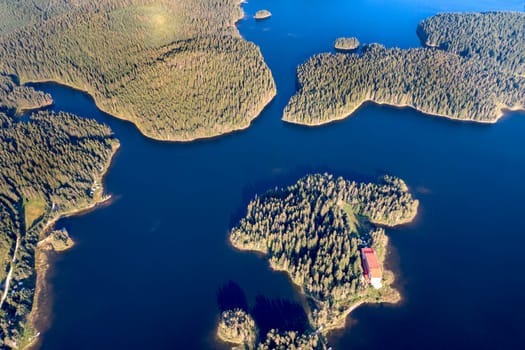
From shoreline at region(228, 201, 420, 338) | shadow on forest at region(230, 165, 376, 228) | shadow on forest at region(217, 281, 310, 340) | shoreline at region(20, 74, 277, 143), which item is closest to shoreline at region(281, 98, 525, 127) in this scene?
shoreline at region(20, 74, 277, 143)

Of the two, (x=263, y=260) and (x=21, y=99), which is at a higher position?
(x=21, y=99)

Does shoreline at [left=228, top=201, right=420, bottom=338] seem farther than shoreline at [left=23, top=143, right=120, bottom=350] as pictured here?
No

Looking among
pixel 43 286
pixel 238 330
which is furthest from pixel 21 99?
pixel 238 330

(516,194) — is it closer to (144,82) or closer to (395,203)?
(395,203)

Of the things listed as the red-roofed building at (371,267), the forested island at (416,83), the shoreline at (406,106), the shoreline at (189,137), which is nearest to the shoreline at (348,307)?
the red-roofed building at (371,267)

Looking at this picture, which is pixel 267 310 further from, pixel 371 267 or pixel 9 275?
pixel 9 275

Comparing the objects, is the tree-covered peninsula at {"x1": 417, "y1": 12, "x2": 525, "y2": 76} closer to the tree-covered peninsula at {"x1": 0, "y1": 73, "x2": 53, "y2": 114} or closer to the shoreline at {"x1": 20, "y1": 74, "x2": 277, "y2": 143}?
the shoreline at {"x1": 20, "y1": 74, "x2": 277, "y2": 143}
